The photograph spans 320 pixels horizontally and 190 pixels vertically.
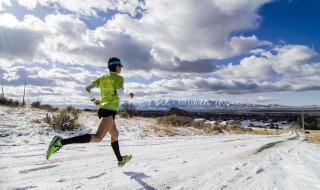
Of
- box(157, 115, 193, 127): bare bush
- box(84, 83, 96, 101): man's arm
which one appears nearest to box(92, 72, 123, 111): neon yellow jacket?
box(84, 83, 96, 101): man's arm

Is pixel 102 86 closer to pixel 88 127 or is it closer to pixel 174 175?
pixel 174 175

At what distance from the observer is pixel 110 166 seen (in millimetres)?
4988

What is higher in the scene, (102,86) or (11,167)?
(102,86)

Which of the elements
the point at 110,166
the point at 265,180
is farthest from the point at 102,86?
the point at 265,180

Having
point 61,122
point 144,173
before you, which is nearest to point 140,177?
point 144,173

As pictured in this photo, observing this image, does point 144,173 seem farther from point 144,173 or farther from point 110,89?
point 110,89

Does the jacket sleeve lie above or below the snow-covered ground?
above

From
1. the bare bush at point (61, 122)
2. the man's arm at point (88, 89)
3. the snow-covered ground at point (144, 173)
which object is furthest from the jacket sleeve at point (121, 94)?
the bare bush at point (61, 122)

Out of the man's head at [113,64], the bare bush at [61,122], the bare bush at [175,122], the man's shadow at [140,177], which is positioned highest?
the man's head at [113,64]

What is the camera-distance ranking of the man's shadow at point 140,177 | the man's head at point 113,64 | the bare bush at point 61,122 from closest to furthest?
the man's shadow at point 140,177, the man's head at point 113,64, the bare bush at point 61,122

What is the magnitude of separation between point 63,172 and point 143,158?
6.68 ft

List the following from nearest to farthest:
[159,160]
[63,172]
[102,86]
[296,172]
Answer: [63,172]
[102,86]
[296,172]
[159,160]

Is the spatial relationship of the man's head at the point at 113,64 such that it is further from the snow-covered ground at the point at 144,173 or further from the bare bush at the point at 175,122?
the bare bush at the point at 175,122

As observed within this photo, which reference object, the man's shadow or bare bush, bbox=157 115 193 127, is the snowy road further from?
bare bush, bbox=157 115 193 127
